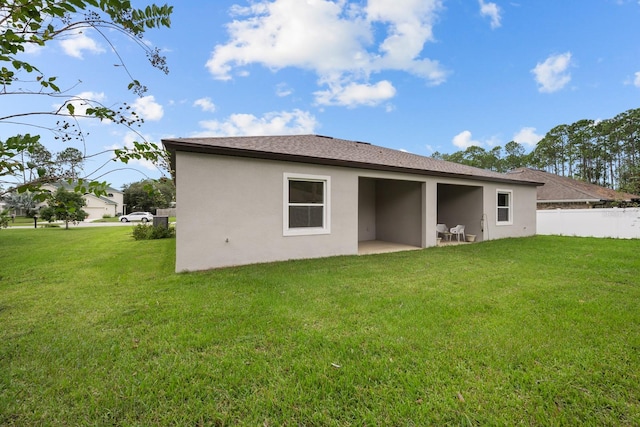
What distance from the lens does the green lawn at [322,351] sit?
80.4 inches

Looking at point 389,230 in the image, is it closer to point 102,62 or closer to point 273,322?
point 273,322

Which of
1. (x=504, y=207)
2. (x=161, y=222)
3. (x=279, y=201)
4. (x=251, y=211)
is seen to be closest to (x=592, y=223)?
(x=504, y=207)

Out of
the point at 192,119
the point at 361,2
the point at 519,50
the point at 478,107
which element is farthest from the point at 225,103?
the point at 478,107

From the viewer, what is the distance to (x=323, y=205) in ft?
25.6

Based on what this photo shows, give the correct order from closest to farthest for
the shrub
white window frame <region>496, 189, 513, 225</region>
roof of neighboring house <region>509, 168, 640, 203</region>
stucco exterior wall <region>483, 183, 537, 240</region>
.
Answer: stucco exterior wall <region>483, 183, 537, 240</region> → white window frame <region>496, 189, 513, 225</region> → the shrub → roof of neighboring house <region>509, 168, 640, 203</region>

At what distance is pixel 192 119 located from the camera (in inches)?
284

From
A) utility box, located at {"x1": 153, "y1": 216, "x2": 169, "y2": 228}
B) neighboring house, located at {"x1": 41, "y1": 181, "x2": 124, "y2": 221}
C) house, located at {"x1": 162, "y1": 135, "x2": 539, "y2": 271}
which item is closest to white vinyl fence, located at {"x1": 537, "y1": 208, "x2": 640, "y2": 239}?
house, located at {"x1": 162, "y1": 135, "x2": 539, "y2": 271}

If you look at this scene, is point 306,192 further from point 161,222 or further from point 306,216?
point 161,222

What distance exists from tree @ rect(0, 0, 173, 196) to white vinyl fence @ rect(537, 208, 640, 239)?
60.0 ft

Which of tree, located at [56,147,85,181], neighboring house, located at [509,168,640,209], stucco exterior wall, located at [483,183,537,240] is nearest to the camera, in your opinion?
tree, located at [56,147,85,181]

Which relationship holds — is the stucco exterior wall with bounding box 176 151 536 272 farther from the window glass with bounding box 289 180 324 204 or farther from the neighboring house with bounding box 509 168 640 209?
the neighboring house with bounding box 509 168 640 209

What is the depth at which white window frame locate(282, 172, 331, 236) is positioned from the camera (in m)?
7.17

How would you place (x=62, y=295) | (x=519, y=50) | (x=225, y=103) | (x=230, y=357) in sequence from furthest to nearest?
(x=519, y=50)
(x=225, y=103)
(x=62, y=295)
(x=230, y=357)

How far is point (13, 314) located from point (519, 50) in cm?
1873
